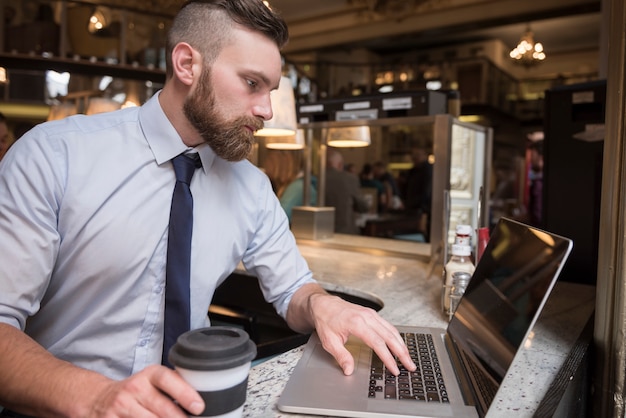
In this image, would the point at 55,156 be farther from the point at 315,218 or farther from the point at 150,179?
the point at 315,218

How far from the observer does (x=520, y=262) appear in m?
0.78

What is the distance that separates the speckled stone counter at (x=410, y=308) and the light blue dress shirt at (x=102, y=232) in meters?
0.31

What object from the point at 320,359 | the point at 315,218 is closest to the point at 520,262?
the point at 320,359

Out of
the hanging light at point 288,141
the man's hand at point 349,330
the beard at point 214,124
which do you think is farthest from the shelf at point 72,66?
the man's hand at point 349,330

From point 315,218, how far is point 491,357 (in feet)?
6.33

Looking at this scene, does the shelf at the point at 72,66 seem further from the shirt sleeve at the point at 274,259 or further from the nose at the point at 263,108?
the nose at the point at 263,108

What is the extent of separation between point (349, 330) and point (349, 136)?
6.17 ft

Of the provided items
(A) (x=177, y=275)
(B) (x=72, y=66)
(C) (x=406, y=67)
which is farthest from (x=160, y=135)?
(C) (x=406, y=67)

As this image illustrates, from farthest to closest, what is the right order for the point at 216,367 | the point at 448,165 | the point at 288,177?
the point at 288,177 → the point at 448,165 → the point at 216,367

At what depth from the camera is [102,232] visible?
100 cm

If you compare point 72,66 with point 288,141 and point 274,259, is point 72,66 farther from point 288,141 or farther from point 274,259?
point 274,259

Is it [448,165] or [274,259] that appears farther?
[448,165]

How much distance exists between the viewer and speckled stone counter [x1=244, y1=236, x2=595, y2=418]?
0.78 m

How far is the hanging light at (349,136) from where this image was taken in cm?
262
